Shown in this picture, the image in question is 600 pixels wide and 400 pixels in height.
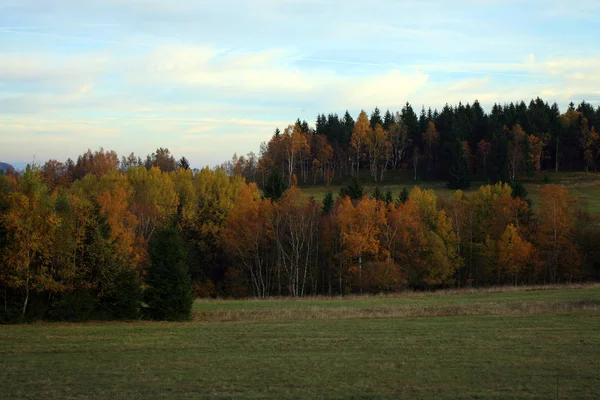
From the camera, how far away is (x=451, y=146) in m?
110

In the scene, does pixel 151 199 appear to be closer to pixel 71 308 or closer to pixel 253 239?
pixel 253 239

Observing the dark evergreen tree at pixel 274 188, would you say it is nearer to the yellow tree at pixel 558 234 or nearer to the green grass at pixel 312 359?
the yellow tree at pixel 558 234

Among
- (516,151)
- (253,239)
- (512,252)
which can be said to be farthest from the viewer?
(516,151)

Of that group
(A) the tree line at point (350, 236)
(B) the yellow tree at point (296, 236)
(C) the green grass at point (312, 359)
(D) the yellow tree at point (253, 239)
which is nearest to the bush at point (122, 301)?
(C) the green grass at point (312, 359)

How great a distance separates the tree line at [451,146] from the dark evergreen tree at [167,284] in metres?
71.0

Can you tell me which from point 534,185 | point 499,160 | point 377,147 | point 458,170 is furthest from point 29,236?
point 377,147

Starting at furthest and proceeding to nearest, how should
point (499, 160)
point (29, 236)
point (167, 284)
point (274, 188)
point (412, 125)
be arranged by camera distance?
point (412, 125), point (499, 160), point (274, 188), point (167, 284), point (29, 236)

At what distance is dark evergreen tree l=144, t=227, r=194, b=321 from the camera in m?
35.9

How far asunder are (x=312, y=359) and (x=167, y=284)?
1749cm

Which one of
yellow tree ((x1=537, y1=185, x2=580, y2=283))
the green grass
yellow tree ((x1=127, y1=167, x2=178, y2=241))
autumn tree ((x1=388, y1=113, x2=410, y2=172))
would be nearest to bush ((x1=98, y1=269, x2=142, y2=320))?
the green grass

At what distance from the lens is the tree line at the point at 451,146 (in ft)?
359

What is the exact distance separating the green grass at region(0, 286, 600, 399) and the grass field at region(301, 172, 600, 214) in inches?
2783

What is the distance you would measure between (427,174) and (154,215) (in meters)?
64.9

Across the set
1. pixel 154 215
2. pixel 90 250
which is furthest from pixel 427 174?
pixel 90 250
